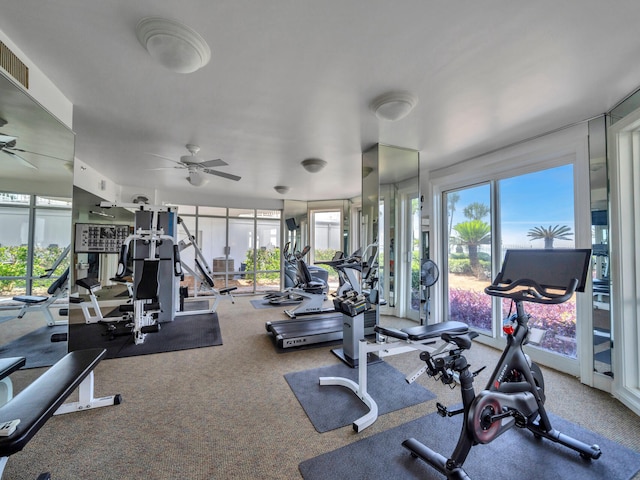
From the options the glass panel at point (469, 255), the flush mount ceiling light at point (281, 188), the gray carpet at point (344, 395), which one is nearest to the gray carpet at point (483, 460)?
Result: the gray carpet at point (344, 395)

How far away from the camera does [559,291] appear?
5.21ft

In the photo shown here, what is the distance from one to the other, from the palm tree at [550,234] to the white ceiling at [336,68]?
3.63ft

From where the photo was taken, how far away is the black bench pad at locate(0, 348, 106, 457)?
1.11m

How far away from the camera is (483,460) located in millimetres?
1715

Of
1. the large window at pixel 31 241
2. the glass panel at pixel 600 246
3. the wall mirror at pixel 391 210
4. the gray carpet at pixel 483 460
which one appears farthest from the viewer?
the wall mirror at pixel 391 210

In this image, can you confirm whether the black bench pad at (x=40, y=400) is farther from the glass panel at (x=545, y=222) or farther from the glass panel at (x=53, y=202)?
the glass panel at (x=545, y=222)

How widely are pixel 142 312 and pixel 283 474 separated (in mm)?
3264

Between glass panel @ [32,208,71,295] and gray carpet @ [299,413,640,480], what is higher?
glass panel @ [32,208,71,295]

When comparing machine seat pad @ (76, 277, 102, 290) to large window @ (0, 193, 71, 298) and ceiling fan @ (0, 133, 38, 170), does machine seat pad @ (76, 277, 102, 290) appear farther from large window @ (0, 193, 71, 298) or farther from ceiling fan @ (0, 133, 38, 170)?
ceiling fan @ (0, 133, 38, 170)


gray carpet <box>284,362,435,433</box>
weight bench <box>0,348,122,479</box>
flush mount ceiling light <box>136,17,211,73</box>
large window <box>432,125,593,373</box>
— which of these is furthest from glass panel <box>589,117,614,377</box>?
weight bench <box>0,348,122,479</box>

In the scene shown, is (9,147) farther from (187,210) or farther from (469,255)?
(187,210)

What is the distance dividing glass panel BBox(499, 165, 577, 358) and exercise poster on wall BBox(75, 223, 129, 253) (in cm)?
674

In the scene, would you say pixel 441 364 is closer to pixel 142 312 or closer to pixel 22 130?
pixel 22 130

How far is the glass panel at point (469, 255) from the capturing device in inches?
152
